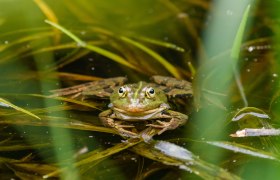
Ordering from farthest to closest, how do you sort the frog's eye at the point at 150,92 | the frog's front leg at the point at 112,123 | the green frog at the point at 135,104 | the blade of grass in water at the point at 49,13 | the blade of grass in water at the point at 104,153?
the blade of grass in water at the point at 49,13, the frog's eye at the point at 150,92, the green frog at the point at 135,104, the frog's front leg at the point at 112,123, the blade of grass in water at the point at 104,153

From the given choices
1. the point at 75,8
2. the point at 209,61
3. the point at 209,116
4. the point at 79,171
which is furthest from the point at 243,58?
the point at 79,171

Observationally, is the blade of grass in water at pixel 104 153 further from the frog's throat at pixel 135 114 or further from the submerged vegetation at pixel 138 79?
the frog's throat at pixel 135 114

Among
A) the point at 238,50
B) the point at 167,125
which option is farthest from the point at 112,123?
the point at 238,50

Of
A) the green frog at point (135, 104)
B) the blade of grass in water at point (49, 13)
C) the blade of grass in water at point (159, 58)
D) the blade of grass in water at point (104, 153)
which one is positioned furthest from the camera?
the blade of grass in water at point (49, 13)

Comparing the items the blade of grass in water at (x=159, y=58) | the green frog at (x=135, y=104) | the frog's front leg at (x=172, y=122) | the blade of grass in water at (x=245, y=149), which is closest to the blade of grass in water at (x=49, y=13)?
the blade of grass in water at (x=159, y=58)

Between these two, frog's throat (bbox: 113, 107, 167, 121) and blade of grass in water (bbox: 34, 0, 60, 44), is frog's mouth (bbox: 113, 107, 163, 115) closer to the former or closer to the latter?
frog's throat (bbox: 113, 107, 167, 121)

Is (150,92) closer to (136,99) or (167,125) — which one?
(136,99)

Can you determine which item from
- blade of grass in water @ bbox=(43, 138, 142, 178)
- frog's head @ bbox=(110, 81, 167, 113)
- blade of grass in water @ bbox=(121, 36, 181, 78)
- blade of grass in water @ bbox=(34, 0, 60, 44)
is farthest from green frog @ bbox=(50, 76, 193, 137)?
blade of grass in water @ bbox=(34, 0, 60, 44)

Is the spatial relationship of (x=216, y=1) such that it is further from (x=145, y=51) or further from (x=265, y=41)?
(x=145, y=51)

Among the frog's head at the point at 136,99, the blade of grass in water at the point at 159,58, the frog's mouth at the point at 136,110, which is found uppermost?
the blade of grass in water at the point at 159,58
